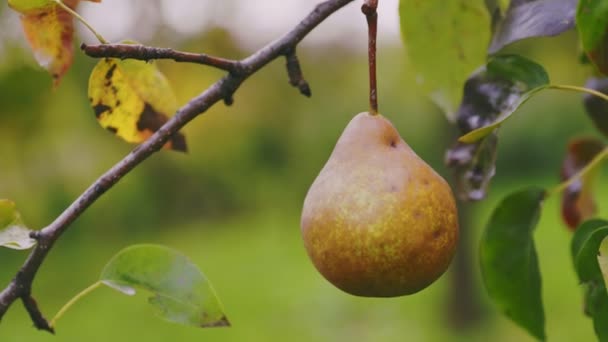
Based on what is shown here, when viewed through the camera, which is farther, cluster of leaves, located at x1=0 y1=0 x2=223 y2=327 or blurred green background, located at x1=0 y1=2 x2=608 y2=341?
blurred green background, located at x1=0 y1=2 x2=608 y2=341

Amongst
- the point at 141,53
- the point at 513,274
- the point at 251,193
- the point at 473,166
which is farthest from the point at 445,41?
the point at 251,193

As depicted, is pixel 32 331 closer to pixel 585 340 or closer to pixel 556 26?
pixel 585 340

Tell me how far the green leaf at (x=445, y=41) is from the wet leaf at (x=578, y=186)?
215mm

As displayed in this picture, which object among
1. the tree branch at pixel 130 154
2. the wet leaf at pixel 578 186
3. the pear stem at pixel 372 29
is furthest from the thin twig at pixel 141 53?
the wet leaf at pixel 578 186

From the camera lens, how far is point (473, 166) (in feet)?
2.46

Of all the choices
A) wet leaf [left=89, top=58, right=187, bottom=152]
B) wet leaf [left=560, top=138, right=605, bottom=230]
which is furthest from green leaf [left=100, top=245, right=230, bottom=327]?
wet leaf [left=560, top=138, right=605, bottom=230]

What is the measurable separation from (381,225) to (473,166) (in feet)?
0.81

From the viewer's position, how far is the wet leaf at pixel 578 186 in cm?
95

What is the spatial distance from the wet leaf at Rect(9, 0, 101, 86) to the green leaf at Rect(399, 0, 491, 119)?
31 centimetres

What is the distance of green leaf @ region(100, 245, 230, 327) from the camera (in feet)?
1.94

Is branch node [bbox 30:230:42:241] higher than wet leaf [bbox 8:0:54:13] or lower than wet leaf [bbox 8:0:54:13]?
lower

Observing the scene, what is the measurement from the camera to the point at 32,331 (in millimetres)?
4730

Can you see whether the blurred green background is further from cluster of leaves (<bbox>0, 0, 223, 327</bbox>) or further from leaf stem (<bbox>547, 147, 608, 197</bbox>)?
cluster of leaves (<bbox>0, 0, 223, 327</bbox>)

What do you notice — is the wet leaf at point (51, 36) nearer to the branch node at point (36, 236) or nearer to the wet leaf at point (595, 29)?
the branch node at point (36, 236)
